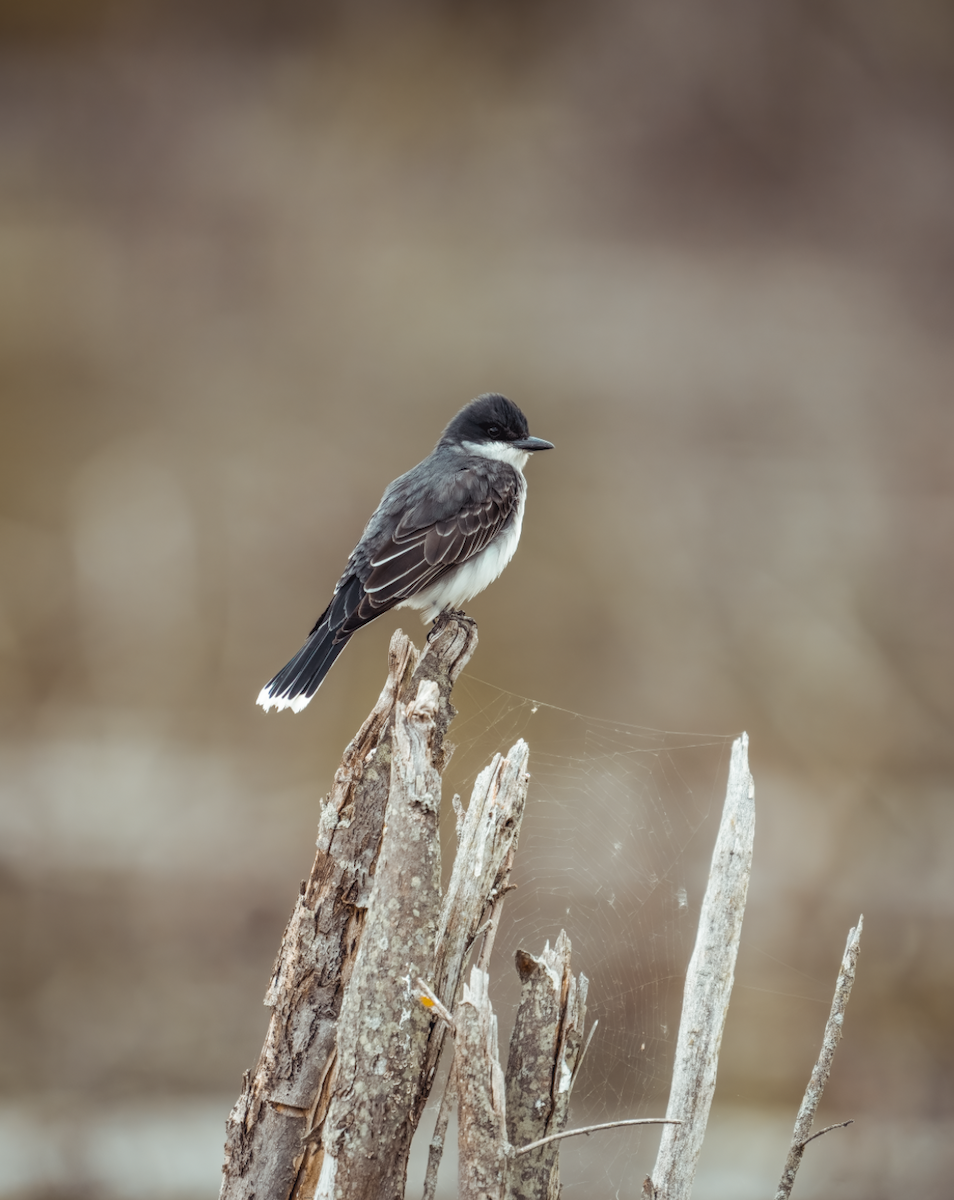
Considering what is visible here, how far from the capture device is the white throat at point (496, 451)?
545cm

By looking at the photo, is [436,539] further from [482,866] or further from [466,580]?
[482,866]

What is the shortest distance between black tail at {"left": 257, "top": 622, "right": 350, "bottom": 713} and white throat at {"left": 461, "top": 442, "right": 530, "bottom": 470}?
151cm

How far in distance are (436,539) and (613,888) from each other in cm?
418

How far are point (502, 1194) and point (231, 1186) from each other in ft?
3.29

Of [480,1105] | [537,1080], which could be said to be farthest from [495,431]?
[480,1105]

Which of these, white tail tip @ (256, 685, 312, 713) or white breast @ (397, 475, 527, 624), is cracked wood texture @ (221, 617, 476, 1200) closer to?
white tail tip @ (256, 685, 312, 713)

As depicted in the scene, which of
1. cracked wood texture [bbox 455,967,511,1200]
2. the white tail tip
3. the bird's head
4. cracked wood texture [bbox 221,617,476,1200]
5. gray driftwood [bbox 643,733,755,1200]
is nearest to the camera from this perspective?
cracked wood texture [bbox 455,967,511,1200]

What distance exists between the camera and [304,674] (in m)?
4.27

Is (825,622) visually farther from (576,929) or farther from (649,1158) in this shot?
(649,1158)

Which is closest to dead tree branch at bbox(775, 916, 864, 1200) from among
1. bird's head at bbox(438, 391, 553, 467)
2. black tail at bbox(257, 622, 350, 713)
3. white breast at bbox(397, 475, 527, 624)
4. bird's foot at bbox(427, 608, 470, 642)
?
black tail at bbox(257, 622, 350, 713)

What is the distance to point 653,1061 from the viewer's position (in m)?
7.64

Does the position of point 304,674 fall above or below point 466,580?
below

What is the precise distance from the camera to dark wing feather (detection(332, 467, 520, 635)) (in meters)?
4.47

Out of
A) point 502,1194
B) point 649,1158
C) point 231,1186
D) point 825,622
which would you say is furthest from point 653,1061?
point 502,1194
